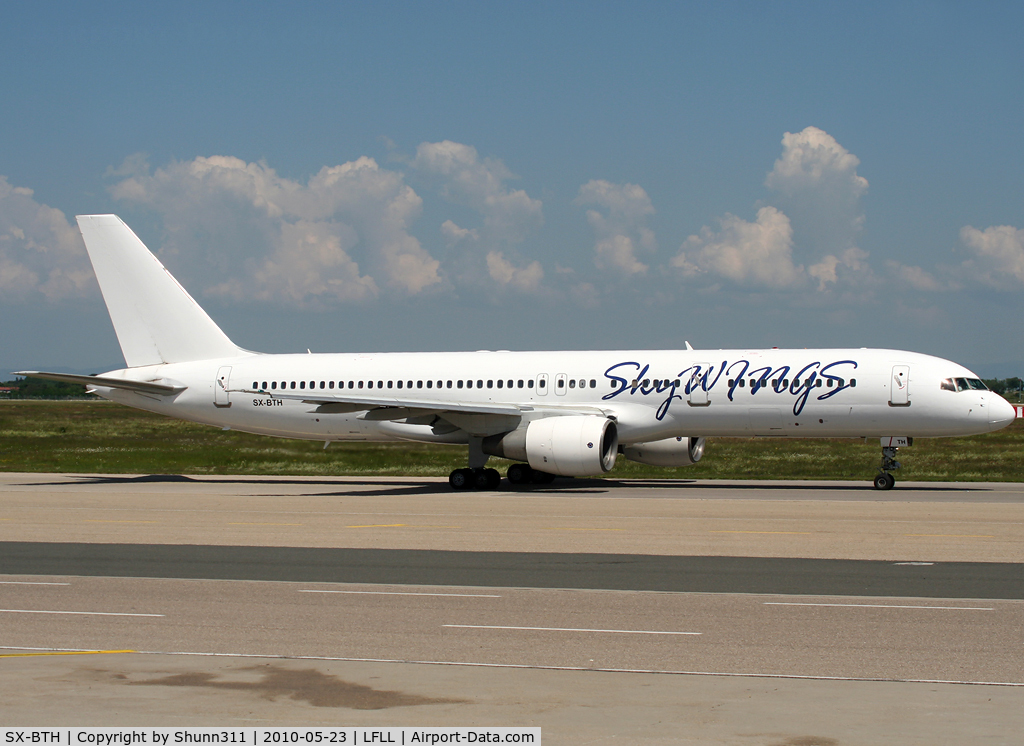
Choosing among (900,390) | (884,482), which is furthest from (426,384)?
(900,390)

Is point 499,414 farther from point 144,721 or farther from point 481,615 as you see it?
point 144,721

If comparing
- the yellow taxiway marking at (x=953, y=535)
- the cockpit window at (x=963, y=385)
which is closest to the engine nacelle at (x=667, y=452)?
the cockpit window at (x=963, y=385)

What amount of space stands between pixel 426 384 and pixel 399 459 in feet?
26.5

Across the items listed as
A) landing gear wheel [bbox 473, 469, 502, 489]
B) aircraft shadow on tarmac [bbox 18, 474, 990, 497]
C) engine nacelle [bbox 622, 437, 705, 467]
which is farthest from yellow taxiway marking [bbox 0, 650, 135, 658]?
engine nacelle [bbox 622, 437, 705, 467]

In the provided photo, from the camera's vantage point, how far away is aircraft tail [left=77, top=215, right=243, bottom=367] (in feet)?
131

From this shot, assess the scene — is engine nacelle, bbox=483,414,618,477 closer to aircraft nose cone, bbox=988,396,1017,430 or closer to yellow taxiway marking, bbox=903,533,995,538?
aircraft nose cone, bbox=988,396,1017,430

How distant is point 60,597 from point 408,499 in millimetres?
16876

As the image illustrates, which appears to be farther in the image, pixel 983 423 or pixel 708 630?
pixel 983 423

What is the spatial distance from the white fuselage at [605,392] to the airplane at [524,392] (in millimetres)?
45

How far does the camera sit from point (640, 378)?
3403 centimetres

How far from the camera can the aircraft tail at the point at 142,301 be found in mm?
39906

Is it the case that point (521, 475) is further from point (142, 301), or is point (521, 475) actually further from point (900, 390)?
point (142, 301)

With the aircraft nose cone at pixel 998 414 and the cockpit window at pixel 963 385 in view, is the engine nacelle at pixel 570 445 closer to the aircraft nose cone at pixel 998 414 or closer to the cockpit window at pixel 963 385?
the cockpit window at pixel 963 385

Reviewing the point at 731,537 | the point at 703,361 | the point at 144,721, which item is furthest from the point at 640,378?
the point at 144,721
